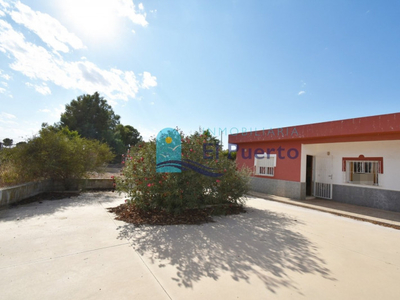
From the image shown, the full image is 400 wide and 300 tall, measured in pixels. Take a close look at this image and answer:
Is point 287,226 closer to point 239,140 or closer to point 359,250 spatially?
point 359,250

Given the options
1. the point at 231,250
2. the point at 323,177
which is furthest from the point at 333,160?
the point at 231,250

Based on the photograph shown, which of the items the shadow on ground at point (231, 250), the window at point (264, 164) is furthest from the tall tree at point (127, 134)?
the shadow on ground at point (231, 250)

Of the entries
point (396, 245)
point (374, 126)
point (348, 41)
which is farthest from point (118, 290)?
point (348, 41)

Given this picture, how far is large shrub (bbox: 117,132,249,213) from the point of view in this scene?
5391mm

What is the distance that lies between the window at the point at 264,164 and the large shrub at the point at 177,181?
5.33m

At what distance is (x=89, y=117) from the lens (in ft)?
100

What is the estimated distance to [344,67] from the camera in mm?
8156

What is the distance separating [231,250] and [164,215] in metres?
2.49

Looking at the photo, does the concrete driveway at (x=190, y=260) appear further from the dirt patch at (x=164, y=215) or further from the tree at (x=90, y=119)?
the tree at (x=90, y=119)

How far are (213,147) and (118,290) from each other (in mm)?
4571

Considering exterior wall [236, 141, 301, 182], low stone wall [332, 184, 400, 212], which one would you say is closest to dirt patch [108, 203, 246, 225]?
exterior wall [236, 141, 301, 182]

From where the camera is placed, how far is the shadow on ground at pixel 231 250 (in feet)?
9.27

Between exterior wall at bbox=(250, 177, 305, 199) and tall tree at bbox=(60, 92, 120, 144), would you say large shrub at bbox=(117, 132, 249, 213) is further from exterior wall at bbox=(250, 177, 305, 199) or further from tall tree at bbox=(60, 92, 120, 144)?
tall tree at bbox=(60, 92, 120, 144)

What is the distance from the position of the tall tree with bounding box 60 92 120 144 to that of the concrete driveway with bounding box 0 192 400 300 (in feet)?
89.6
